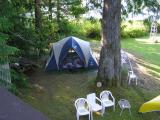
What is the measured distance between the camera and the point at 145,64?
17.1 m

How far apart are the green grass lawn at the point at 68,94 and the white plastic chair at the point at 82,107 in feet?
1.21

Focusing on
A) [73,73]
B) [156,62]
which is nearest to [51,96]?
[73,73]

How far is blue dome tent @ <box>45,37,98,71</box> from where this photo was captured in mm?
A: 14477

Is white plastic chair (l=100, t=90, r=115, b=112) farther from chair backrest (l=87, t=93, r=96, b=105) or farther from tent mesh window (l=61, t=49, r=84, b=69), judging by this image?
tent mesh window (l=61, t=49, r=84, b=69)

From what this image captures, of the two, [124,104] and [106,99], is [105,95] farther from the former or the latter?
[124,104]

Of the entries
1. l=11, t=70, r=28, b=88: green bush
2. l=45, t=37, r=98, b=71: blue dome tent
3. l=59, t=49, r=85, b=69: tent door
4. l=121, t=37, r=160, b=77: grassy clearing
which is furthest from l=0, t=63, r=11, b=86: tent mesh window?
l=121, t=37, r=160, b=77: grassy clearing

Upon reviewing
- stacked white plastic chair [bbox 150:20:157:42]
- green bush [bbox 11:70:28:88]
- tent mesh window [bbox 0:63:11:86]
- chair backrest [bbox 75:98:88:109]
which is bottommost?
chair backrest [bbox 75:98:88:109]

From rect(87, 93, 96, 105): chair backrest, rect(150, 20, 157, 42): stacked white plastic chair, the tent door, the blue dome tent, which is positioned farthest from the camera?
rect(150, 20, 157, 42): stacked white plastic chair

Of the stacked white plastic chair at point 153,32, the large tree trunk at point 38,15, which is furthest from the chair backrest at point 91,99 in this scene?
the stacked white plastic chair at point 153,32

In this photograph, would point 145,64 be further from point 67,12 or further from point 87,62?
point 67,12

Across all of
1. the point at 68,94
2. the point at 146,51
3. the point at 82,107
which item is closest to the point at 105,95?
the point at 82,107

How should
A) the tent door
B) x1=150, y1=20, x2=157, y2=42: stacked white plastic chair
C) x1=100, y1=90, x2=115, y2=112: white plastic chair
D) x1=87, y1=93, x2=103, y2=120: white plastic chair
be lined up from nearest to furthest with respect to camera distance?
x1=87, y1=93, x2=103, y2=120: white plastic chair
x1=100, y1=90, x2=115, y2=112: white plastic chair
the tent door
x1=150, y1=20, x2=157, y2=42: stacked white plastic chair

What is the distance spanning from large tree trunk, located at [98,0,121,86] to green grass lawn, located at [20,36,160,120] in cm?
51

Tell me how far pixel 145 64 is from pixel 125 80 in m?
4.50
